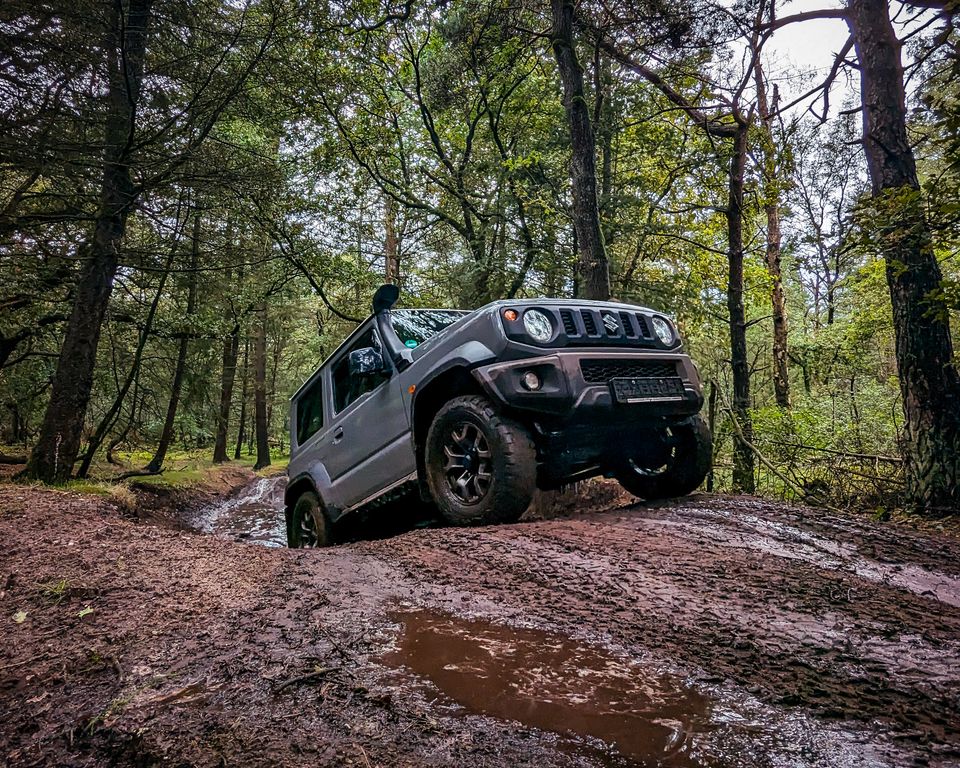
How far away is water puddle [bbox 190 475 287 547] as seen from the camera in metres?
8.43

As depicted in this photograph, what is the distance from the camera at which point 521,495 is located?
3.29 metres

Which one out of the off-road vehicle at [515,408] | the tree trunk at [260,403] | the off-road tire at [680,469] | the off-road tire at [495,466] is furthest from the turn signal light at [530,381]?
the tree trunk at [260,403]

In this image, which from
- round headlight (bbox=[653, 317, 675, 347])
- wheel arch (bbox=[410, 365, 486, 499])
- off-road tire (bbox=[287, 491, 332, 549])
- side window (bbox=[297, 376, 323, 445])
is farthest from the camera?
side window (bbox=[297, 376, 323, 445])

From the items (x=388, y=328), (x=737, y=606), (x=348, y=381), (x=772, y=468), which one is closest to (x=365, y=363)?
(x=388, y=328)

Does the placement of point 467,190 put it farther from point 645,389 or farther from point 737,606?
point 737,606

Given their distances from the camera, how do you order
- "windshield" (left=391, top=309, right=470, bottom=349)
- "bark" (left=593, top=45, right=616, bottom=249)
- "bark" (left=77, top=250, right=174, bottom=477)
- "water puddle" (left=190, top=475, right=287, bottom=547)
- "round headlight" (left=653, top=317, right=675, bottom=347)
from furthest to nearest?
"bark" (left=593, top=45, right=616, bottom=249) < "bark" (left=77, top=250, right=174, bottom=477) < "water puddle" (left=190, top=475, right=287, bottom=547) < "windshield" (left=391, top=309, right=470, bottom=349) < "round headlight" (left=653, top=317, right=675, bottom=347)

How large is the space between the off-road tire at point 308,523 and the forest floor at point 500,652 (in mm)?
1930

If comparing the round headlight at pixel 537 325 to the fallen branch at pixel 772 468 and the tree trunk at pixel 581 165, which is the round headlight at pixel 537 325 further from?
the tree trunk at pixel 581 165

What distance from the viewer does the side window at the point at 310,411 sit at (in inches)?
220

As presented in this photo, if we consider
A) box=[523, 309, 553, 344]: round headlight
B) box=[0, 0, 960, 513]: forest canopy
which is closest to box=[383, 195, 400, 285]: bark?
box=[0, 0, 960, 513]: forest canopy

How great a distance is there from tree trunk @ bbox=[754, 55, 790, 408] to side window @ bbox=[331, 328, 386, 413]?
5.61 m

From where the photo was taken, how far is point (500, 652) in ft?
5.72

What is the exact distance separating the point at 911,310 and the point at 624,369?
3773 millimetres

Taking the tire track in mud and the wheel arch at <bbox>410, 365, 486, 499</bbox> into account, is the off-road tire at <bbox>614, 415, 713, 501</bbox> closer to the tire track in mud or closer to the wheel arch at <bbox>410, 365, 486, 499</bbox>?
the tire track in mud
